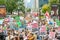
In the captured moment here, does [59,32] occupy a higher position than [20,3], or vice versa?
[59,32]

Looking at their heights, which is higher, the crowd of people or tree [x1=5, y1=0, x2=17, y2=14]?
the crowd of people

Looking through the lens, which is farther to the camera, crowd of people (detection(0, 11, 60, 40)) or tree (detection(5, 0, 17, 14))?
tree (detection(5, 0, 17, 14))

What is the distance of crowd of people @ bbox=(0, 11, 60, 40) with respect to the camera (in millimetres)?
6543

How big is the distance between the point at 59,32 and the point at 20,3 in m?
28.9

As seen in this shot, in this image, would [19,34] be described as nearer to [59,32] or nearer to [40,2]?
[59,32]

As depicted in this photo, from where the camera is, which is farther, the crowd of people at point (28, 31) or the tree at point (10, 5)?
the tree at point (10, 5)

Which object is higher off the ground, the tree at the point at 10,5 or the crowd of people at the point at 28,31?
the crowd of people at the point at 28,31

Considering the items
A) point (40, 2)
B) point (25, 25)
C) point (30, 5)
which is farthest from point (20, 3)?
point (25, 25)

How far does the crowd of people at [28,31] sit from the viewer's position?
654 cm

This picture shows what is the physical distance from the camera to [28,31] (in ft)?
22.1

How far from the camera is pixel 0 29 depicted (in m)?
7.33

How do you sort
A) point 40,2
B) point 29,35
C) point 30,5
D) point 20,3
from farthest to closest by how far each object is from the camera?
point 30,5
point 40,2
point 20,3
point 29,35

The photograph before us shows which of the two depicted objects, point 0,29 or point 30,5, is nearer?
point 0,29

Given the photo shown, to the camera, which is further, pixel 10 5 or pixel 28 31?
pixel 10 5
